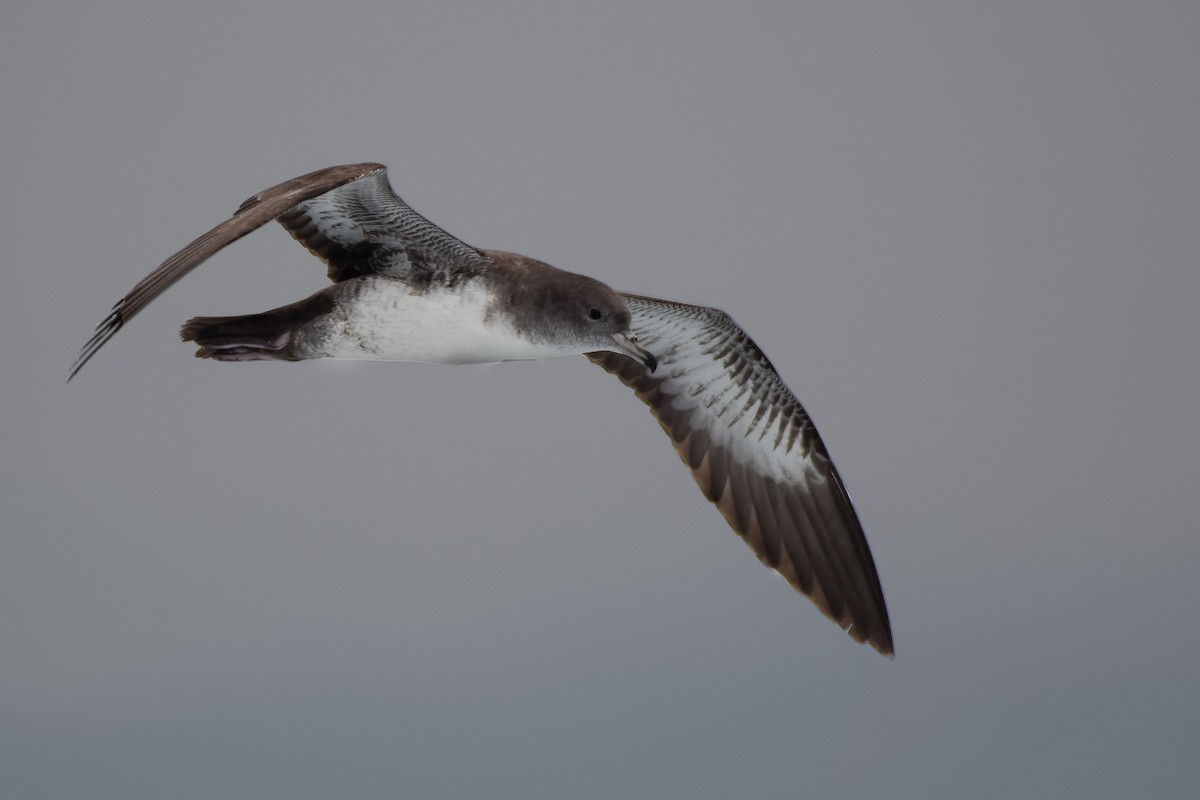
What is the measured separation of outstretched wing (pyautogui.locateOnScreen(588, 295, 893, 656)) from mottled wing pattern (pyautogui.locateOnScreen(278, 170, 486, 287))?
1296 mm

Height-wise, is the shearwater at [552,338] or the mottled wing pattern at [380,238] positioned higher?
the mottled wing pattern at [380,238]

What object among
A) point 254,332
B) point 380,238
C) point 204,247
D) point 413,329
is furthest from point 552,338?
point 204,247

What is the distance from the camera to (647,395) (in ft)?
29.0

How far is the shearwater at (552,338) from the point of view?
737 centimetres

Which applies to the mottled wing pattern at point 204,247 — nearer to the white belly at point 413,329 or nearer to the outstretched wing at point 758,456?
the white belly at point 413,329

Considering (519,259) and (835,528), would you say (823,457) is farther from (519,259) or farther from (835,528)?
(519,259)

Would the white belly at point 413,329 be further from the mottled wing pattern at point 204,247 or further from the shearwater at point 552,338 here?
the mottled wing pattern at point 204,247

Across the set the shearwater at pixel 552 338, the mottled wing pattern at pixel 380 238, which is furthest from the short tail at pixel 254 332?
the mottled wing pattern at pixel 380 238

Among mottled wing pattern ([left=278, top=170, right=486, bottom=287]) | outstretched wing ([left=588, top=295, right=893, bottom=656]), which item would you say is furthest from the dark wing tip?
outstretched wing ([left=588, top=295, right=893, bottom=656])

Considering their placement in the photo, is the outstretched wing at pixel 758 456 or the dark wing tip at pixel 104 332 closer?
the dark wing tip at pixel 104 332

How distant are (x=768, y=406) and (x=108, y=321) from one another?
398 centimetres

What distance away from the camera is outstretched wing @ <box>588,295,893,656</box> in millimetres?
8469

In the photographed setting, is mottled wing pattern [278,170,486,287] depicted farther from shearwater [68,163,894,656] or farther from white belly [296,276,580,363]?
white belly [296,276,580,363]

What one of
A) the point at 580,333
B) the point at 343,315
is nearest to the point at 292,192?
the point at 343,315
